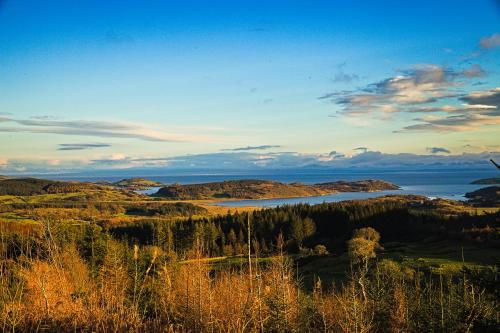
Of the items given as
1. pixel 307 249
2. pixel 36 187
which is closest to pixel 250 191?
pixel 36 187

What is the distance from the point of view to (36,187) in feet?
510

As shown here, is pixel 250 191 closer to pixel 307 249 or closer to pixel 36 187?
pixel 36 187

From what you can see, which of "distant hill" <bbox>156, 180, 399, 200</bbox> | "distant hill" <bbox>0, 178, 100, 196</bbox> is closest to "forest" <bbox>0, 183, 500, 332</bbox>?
"distant hill" <bbox>0, 178, 100, 196</bbox>

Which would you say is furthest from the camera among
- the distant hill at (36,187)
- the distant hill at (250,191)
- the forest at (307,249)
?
the distant hill at (250,191)

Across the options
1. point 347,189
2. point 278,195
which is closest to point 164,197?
point 278,195

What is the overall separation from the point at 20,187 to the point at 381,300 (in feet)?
546

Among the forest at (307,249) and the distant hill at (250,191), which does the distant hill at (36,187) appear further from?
the forest at (307,249)

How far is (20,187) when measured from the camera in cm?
15312

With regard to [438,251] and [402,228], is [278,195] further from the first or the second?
[438,251]

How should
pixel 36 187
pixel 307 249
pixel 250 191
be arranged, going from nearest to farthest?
pixel 307 249 → pixel 36 187 → pixel 250 191

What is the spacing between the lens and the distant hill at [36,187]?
475ft

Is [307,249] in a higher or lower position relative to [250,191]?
lower

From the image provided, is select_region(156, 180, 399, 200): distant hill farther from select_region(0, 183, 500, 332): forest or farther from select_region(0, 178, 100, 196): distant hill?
select_region(0, 183, 500, 332): forest

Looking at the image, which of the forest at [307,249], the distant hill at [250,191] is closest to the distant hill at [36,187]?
the distant hill at [250,191]
